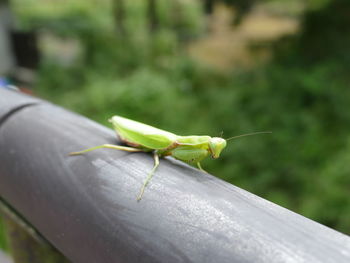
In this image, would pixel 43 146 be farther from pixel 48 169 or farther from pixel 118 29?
pixel 118 29

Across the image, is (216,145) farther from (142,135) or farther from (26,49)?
(26,49)

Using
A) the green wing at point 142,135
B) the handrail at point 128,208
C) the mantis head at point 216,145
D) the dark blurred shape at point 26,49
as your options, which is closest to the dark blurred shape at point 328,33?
the mantis head at point 216,145

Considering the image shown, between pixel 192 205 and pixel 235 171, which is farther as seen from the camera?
pixel 235 171

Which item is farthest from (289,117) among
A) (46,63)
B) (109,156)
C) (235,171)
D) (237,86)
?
(46,63)

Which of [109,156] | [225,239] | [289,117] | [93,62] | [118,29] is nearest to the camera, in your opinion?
[225,239]

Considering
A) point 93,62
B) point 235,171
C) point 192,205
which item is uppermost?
point 192,205

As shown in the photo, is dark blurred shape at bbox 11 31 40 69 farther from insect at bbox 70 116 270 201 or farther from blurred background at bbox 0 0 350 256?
insect at bbox 70 116 270 201
